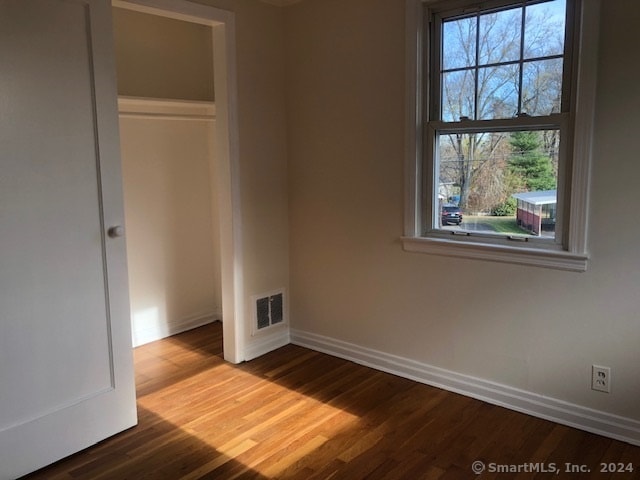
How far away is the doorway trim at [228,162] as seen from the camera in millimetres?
3264

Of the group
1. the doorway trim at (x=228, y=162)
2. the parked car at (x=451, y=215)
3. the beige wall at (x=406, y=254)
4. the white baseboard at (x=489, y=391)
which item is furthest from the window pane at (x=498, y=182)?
the doorway trim at (x=228, y=162)

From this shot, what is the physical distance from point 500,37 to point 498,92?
28 cm

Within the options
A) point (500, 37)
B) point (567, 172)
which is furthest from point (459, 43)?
point (567, 172)

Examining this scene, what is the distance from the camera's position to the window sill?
8.59 feet

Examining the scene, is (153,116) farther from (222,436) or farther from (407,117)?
(222,436)

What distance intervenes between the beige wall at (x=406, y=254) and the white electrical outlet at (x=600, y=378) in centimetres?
3

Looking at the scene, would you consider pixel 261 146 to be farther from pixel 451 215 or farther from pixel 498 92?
pixel 498 92

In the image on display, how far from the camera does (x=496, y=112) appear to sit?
2.83 m

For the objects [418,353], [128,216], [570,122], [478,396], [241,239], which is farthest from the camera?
[128,216]

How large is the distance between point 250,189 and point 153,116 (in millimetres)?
963

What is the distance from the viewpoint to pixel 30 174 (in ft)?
7.63

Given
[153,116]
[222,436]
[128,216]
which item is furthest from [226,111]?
[222,436]

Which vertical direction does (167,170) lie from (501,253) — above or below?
above

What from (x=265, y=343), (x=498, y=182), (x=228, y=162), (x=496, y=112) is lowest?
(x=265, y=343)
